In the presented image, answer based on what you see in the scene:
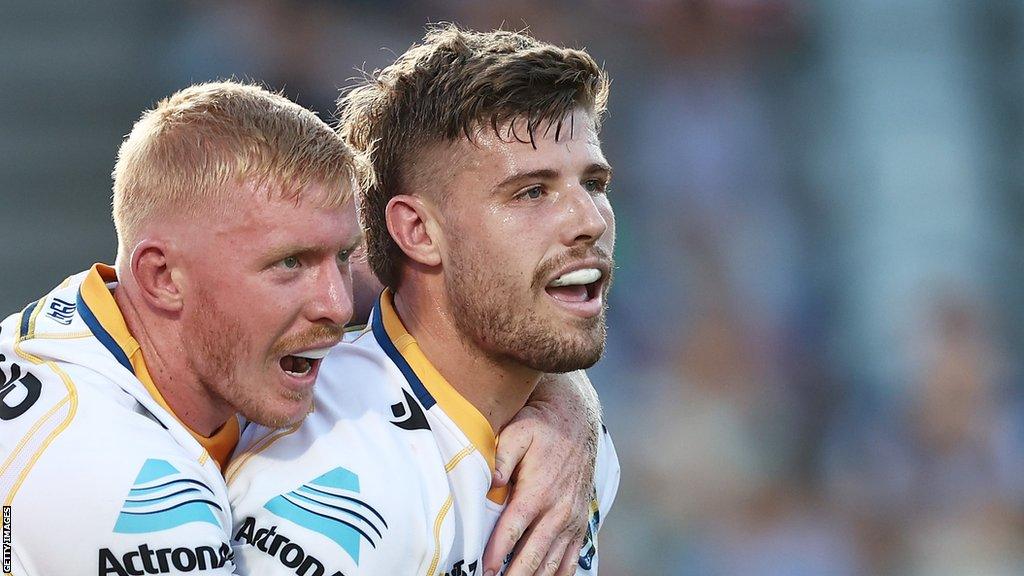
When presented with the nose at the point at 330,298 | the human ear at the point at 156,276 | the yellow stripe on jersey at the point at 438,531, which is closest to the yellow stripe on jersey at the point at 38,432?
the human ear at the point at 156,276

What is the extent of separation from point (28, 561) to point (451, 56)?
1654 mm

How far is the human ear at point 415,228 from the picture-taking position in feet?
10.6

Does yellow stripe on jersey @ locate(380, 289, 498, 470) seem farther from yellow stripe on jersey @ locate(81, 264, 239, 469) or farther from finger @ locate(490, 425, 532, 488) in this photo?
yellow stripe on jersey @ locate(81, 264, 239, 469)

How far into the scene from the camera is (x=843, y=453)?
23.7 feet

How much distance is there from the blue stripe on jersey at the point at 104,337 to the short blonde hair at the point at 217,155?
0.50 ft

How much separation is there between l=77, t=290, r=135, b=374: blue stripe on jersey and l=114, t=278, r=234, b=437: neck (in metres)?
0.06

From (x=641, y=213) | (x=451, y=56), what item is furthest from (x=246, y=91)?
(x=641, y=213)

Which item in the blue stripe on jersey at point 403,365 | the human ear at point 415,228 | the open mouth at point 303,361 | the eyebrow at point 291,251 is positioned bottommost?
the blue stripe on jersey at point 403,365

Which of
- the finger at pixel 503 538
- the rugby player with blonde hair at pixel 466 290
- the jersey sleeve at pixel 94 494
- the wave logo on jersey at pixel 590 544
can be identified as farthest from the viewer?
the wave logo on jersey at pixel 590 544

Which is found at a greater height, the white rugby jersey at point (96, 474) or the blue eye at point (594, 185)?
the blue eye at point (594, 185)

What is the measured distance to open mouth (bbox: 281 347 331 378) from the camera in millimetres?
2785

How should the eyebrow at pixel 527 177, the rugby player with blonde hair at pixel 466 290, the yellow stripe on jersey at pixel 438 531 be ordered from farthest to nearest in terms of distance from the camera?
the eyebrow at pixel 527 177 < the rugby player with blonde hair at pixel 466 290 < the yellow stripe on jersey at pixel 438 531

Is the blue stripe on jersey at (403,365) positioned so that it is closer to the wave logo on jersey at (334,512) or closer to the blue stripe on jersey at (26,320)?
the wave logo on jersey at (334,512)

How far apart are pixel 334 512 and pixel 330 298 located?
46 cm
